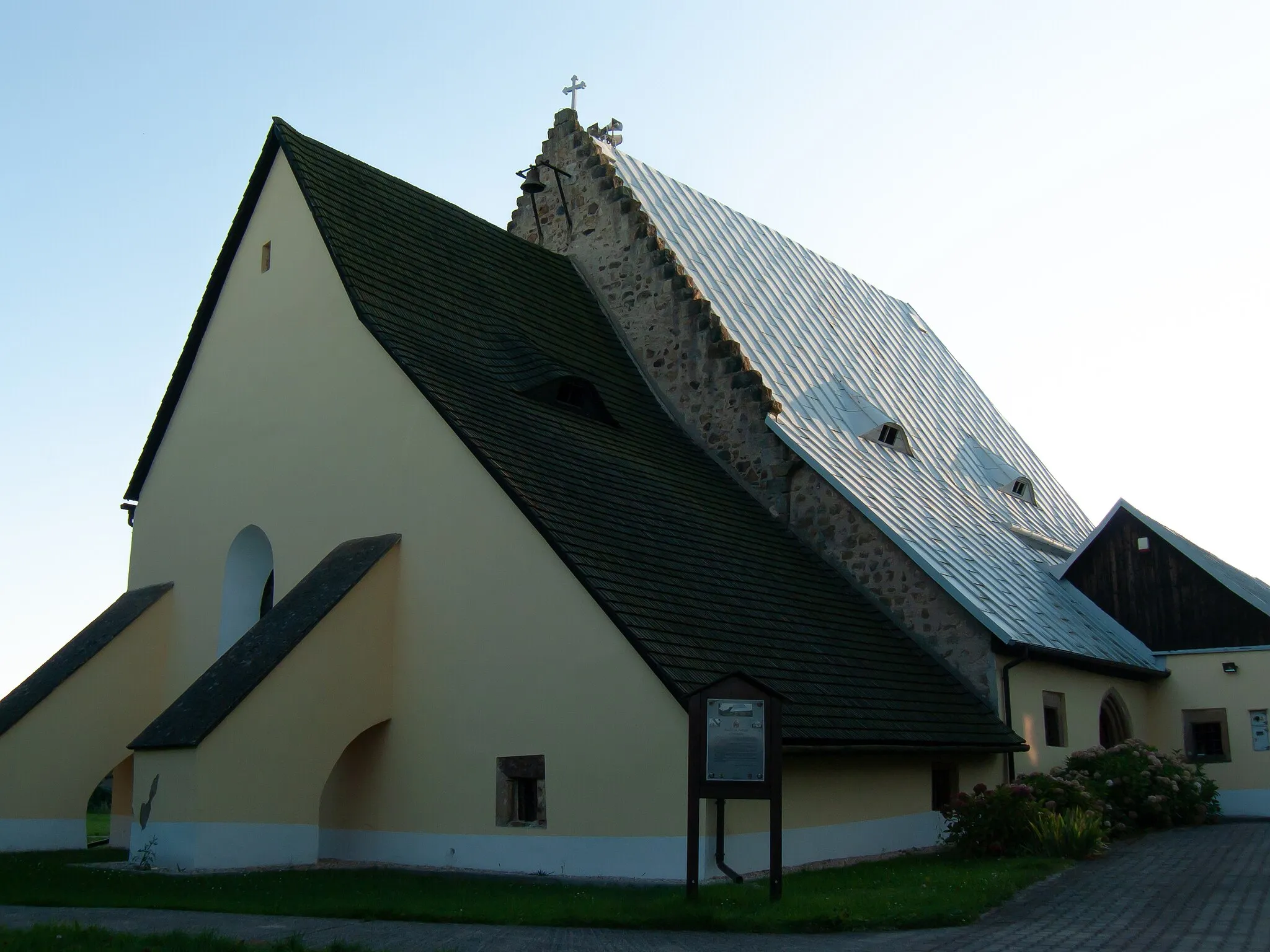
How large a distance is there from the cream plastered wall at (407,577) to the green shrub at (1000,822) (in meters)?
0.99

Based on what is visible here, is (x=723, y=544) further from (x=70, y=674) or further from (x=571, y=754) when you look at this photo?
(x=70, y=674)

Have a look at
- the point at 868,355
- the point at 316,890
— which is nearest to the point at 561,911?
the point at 316,890

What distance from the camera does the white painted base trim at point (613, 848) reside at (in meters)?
11.0

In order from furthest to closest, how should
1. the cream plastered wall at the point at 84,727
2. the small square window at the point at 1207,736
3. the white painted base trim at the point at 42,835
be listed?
the small square window at the point at 1207,736 → the cream plastered wall at the point at 84,727 → the white painted base trim at the point at 42,835

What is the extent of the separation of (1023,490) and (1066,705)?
739cm

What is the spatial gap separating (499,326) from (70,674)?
280 inches

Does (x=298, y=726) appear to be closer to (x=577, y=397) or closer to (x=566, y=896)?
(x=566, y=896)

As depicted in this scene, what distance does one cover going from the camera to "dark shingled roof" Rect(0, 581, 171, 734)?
15000 mm

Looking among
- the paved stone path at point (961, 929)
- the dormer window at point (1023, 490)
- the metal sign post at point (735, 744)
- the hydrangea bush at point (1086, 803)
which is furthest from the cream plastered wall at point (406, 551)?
the dormer window at point (1023, 490)

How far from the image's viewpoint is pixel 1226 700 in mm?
18688

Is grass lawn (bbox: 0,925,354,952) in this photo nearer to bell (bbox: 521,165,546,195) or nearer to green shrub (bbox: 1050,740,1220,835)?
green shrub (bbox: 1050,740,1220,835)

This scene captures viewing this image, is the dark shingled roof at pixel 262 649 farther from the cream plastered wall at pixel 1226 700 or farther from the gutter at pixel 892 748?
the cream plastered wall at pixel 1226 700

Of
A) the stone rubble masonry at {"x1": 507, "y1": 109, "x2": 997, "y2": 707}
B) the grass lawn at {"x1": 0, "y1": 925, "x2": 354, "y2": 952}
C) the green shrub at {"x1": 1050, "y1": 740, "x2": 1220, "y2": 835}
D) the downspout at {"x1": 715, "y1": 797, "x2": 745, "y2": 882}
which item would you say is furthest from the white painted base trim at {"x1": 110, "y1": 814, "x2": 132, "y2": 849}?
the green shrub at {"x1": 1050, "y1": 740, "x2": 1220, "y2": 835}

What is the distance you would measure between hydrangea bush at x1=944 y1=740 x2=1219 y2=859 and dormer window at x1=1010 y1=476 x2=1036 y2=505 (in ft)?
21.3
